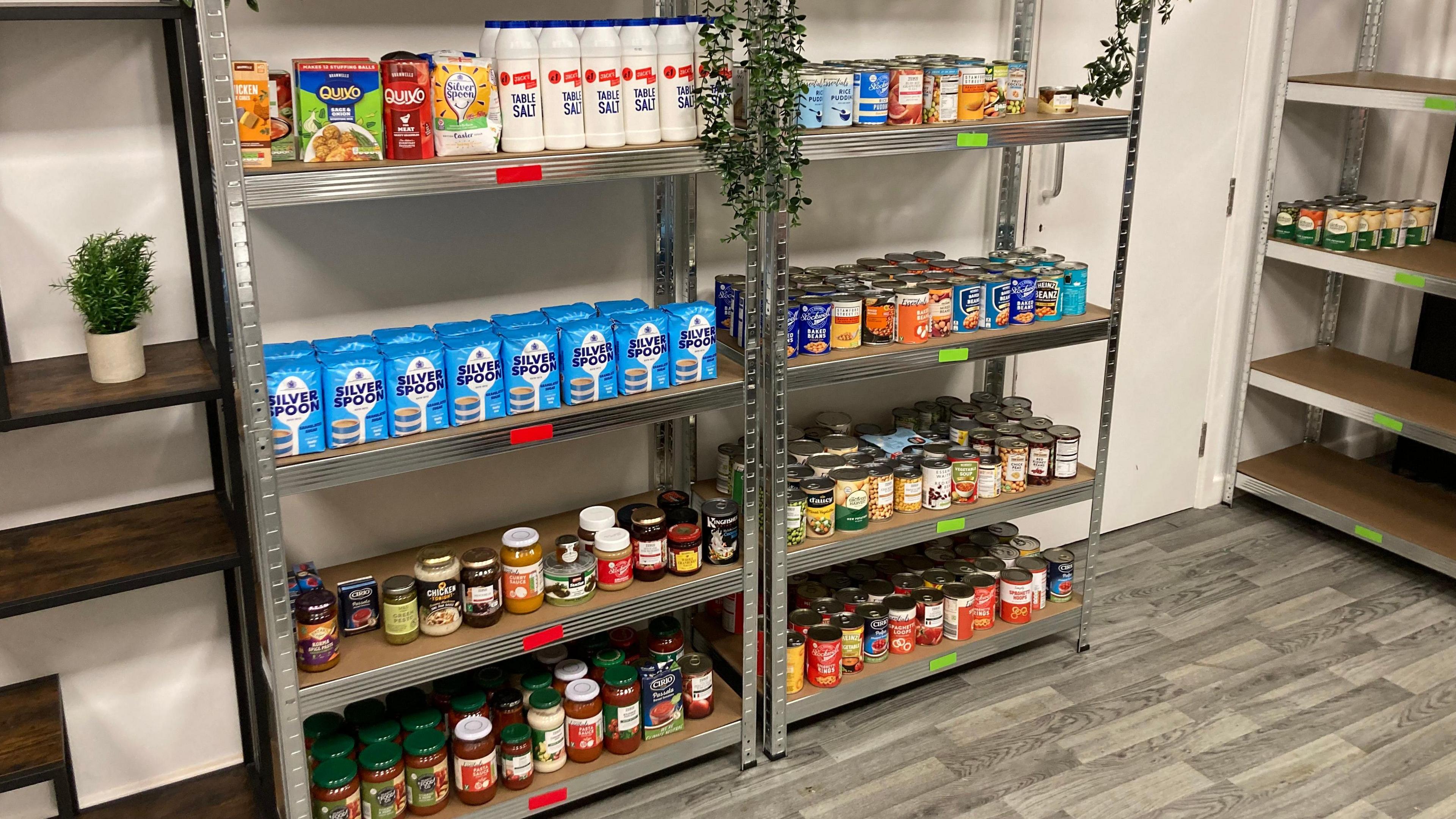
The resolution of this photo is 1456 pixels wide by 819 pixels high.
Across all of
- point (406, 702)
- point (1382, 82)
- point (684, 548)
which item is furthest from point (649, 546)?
point (1382, 82)

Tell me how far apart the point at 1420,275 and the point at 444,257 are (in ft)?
9.42

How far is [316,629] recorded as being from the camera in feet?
7.09

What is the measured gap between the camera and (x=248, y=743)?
262 cm

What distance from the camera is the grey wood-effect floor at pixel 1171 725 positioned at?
262 cm

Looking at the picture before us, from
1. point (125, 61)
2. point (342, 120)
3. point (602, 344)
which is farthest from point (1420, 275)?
point (125, 61)

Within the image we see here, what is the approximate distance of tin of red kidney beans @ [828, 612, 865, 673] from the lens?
285 cm

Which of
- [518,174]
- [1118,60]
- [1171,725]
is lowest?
[1171,725]

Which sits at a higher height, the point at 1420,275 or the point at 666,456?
the point at 1420,275

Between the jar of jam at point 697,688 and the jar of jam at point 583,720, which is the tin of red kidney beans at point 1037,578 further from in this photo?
the jar of jam at point 583,720

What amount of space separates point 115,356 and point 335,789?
93 cm

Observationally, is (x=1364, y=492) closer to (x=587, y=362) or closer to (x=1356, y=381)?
(x=1356, y=381)

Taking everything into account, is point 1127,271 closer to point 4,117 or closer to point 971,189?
point 971,189

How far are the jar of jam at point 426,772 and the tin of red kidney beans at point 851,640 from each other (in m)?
0.99

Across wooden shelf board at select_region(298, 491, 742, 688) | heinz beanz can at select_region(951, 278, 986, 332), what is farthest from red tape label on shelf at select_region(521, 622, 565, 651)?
heinz beanz can at select_region(951, 278, 986, 332)
